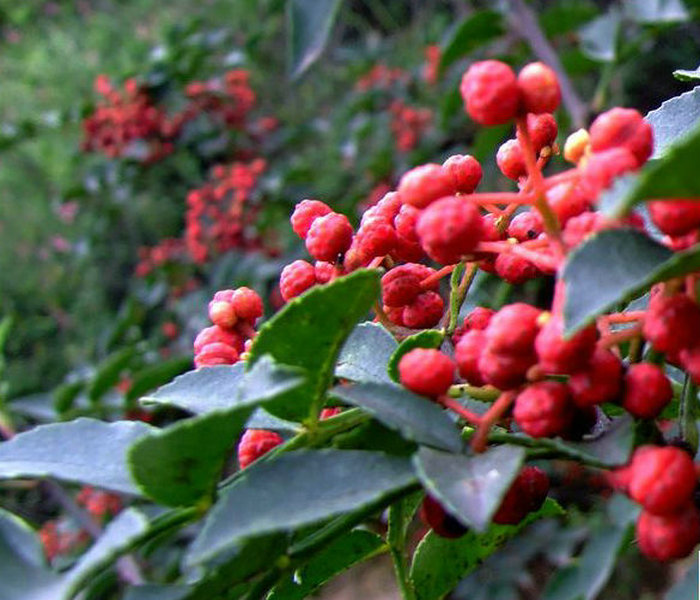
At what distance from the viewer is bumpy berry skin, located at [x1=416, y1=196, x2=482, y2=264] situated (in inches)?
20.6

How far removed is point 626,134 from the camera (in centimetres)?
51

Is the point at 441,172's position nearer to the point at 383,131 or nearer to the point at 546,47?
the point at 546,47

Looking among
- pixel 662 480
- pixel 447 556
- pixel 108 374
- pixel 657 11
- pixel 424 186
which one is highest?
pixel 424 186

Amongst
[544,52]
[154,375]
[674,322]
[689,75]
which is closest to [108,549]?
[674,322]

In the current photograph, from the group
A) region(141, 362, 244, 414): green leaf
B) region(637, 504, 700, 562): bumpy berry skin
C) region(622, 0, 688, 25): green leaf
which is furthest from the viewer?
region(622, 0, 688, 25): green leaf

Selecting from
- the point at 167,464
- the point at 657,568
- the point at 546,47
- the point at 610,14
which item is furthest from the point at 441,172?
the point at 657,568

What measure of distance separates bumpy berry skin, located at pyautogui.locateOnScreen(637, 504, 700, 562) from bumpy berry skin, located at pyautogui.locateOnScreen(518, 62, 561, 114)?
0.23 metres

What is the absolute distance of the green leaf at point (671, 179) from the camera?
0.38m

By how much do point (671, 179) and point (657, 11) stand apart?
1.48m

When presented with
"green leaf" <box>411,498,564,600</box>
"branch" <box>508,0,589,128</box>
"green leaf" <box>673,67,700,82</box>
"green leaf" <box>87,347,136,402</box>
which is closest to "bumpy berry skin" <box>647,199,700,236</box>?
"green leaf" <box>673,67,700,82</box>

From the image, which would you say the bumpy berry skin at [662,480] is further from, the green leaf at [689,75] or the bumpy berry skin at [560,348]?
the green leaf at [689,75]

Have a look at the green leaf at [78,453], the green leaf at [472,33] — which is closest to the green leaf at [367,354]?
the green leaf at [78,453]

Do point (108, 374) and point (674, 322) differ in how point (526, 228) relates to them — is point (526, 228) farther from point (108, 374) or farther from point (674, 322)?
point (108, 374)

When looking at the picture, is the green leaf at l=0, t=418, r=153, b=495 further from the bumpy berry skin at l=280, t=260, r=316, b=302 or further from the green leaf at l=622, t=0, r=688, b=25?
the green leaf at l=622, t=0, r=688, b=25
